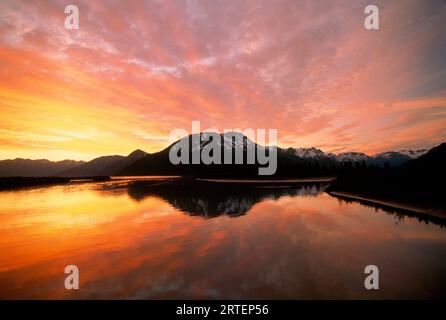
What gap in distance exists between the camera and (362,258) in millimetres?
19172

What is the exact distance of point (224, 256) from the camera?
19.6m

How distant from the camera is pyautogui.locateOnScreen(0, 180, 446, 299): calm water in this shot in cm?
1402

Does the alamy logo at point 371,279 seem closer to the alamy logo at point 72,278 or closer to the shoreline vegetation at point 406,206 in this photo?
the alamy logo at point 72,278

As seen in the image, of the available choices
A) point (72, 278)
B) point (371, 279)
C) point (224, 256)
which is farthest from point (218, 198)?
point (371, 279)

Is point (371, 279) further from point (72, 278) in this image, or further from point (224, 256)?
point (72, 278)

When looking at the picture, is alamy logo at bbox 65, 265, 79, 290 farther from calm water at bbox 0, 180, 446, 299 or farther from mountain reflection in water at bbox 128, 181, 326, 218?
mountain reflection in water at bbox 128, 181, 326, 218

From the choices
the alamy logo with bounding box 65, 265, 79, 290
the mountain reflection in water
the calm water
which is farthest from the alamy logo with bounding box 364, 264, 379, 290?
the mountain reflection in water

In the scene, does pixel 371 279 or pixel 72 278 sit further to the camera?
pixel 72 278
